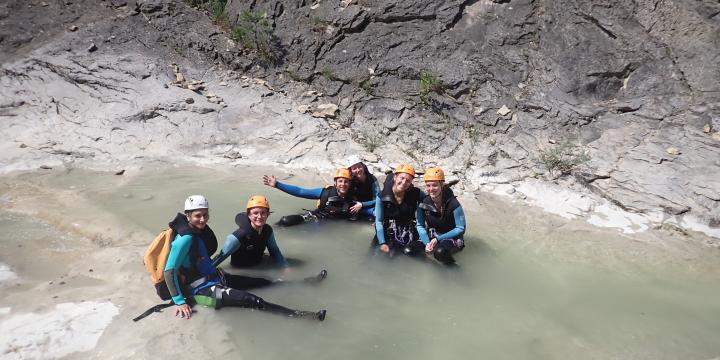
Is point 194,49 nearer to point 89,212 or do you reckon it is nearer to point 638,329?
point 89,212

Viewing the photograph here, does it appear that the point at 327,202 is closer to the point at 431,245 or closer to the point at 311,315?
the point at 431,245

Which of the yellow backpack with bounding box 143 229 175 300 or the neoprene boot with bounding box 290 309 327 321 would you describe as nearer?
the yellow backpack with bounding box 143 229 175 300

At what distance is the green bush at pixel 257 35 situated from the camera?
11.1m

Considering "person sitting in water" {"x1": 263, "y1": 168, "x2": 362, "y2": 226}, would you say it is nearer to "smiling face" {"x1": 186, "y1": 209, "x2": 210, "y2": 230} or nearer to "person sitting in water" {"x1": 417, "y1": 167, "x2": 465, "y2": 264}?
"person sitting in water" {"x1": 417, "y1": 167, "x2": 465, "y2": 264}

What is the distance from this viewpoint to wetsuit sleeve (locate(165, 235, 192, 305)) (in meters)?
3.85

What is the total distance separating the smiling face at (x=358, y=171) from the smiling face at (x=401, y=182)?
101 centimetres

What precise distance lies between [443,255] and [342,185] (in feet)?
5.72

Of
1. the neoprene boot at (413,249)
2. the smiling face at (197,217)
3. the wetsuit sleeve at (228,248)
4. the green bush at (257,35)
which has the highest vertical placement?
the green bush at (257,35)

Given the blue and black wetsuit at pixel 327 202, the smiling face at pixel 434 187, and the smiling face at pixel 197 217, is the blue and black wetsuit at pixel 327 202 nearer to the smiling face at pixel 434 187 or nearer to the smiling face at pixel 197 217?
the smiling face at pixel 434 187

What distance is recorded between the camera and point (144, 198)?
6.80 meters

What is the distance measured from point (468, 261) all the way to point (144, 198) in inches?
179

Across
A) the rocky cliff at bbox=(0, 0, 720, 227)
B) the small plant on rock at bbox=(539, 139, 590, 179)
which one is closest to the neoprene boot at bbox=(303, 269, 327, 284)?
the rocky cliff at bbox=(0, 0, 720, 227)

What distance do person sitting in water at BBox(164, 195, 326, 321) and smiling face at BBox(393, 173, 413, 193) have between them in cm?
189

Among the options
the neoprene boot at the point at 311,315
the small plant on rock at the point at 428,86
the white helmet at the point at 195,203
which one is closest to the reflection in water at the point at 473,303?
the neoprene boot at the point at 311,315
